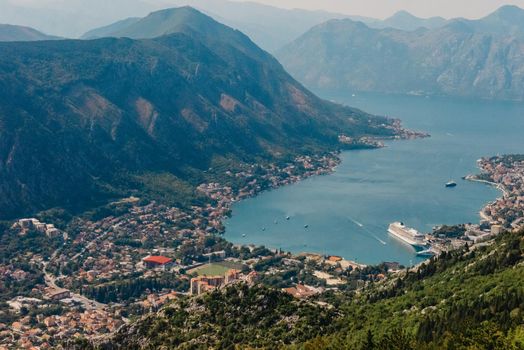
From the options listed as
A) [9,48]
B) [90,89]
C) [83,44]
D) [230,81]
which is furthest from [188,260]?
[230,81]

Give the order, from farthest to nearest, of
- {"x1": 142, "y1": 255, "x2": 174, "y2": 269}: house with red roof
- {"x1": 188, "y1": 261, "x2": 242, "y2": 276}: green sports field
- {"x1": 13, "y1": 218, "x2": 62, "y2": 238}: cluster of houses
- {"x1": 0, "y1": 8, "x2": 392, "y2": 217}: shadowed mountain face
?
{"x1": 0, "y1": 8, "x2": 392, "y2": 217}: shadowed mountain face < {"x1": 13, "y1": 218, "x2": 62, "y2": 238}: cluster of houses < {"x1": 142, "y1": 255, "x2": 174, "y2": 269}: house with red roof < {"x1": 188, "y1": 261, "x2": 242, "y2": 276}: green sports field

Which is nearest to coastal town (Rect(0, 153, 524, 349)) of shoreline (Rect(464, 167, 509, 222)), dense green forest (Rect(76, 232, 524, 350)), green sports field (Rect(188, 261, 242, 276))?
green sports field (Rect(188, 261, 242, 276))

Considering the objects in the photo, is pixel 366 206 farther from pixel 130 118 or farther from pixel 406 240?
pixel 130 118

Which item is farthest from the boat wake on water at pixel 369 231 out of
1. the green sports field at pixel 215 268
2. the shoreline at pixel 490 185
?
the green sports field at pixel 215 268

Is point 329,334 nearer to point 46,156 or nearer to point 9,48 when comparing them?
point 46,156

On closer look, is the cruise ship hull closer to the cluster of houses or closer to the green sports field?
the green sports field

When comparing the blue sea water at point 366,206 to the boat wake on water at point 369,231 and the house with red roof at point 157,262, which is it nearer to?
the boat wake on water at point 369,231

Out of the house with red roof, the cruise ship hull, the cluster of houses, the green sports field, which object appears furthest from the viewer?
the cluster of houses
